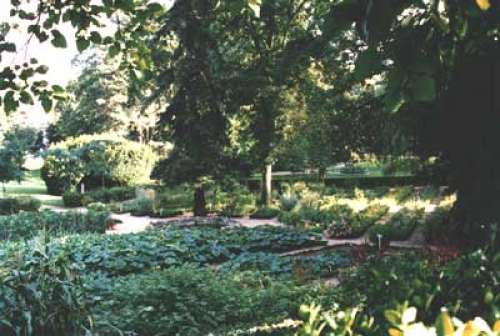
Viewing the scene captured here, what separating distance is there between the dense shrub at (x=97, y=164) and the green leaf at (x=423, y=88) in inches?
989

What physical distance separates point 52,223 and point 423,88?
14.3 m

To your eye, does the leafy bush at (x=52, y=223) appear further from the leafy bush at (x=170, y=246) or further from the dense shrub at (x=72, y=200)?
the dense shrub at (x=72, y=200)

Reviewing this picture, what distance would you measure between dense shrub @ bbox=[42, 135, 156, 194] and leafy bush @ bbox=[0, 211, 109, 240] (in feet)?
36.0

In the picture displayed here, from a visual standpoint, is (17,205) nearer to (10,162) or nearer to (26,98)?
(10,162)

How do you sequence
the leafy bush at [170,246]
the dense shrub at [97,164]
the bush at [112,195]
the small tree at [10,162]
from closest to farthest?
1. the leafy bush at [170,246]
2. the small tree at [10,162]
3. the bush at [112,195]
4. the dense shrub at [97,164]

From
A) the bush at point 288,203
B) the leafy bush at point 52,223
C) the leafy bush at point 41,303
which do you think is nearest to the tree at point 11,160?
the leafy bush at point 52,223

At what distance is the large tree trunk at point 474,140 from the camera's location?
8625 mm

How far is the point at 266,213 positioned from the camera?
59.3 feet

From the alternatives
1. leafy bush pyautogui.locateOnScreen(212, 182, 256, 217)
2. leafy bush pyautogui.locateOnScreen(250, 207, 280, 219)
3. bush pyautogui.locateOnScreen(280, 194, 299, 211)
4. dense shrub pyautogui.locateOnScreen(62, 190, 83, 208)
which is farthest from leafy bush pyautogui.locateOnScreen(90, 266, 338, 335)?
dense shrub pyautogui.locateOnScreen(62, 190, 83, 208)

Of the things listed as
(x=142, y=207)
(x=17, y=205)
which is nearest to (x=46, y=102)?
(x=142, y=207)

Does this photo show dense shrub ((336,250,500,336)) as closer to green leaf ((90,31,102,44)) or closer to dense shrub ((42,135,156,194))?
green leaf ((90,31,102,44))

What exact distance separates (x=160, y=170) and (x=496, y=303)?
15202mm

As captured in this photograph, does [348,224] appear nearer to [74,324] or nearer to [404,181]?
[74,324]

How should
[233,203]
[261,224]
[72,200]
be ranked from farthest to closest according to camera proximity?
[72,200]
[233,203]
[261,224]
